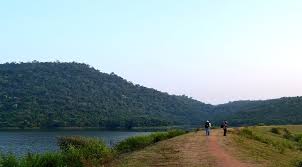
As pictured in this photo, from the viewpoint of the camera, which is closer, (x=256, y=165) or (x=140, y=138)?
(x=256, y=165)

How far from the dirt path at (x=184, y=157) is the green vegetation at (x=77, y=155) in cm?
201

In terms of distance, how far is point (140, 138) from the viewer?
145 ft

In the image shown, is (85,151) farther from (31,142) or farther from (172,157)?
(31,142)

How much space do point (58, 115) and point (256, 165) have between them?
157 meters

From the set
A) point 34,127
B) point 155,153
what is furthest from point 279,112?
point 155,153

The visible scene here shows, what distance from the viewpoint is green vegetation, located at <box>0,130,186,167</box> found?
27370 millimetres

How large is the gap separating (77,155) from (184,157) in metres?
6.49

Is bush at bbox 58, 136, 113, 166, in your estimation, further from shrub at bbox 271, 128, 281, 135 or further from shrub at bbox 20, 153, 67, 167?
shrub at bbox 271, 128, 281, 135

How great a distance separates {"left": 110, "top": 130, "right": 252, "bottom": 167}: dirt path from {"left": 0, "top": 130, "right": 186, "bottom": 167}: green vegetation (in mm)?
2007

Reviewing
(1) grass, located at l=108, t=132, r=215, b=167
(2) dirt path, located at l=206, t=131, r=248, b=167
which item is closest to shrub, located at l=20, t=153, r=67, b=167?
(1) grass, located at l=108, t=132, r=215, b=167

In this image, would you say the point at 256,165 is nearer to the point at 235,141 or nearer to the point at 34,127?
the point at 235,141

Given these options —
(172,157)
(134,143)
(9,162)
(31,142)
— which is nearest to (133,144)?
(134,143)

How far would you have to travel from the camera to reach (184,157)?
29875 millimetres

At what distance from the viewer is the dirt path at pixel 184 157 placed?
27359 mm
